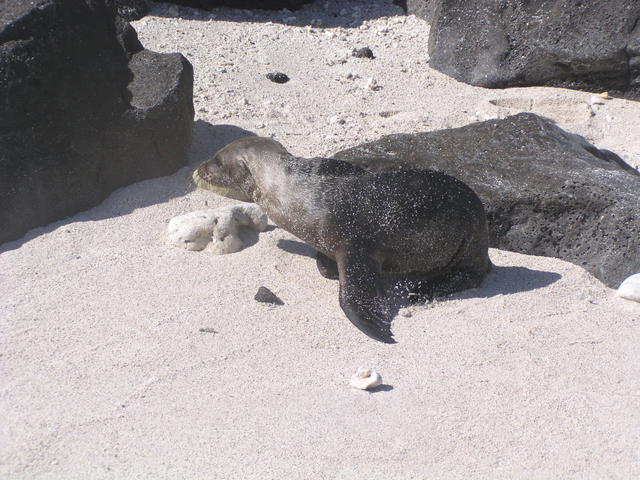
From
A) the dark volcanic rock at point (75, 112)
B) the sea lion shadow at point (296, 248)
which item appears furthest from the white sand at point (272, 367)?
the dark volcanic rock at point (75, 112)

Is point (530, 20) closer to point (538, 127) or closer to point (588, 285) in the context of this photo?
point (538, 127)

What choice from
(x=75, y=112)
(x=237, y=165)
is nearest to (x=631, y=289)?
(x=237, y=165)

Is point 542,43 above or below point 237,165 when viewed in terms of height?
above

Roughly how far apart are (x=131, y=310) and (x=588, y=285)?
2.71 metres

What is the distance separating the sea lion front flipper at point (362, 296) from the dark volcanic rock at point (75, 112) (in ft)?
7.26

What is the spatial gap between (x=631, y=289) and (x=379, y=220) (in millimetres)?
1508

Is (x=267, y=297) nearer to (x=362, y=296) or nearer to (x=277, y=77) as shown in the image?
(x=362, y=296)

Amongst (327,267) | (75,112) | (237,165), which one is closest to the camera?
(327,267)

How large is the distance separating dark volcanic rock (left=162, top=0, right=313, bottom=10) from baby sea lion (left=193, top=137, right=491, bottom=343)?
5.22 meters

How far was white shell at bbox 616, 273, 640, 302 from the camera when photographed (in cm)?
469

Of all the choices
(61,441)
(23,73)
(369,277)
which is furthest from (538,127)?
(61,441)

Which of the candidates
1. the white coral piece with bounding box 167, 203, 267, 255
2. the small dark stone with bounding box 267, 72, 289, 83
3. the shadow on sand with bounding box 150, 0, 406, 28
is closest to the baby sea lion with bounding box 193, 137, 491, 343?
the white coral piece with bounding box 167, 203, 267, 255

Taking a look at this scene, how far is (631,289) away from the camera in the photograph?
471 centimetres

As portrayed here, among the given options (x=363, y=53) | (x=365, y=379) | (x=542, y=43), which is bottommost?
(x=365, y=379)
